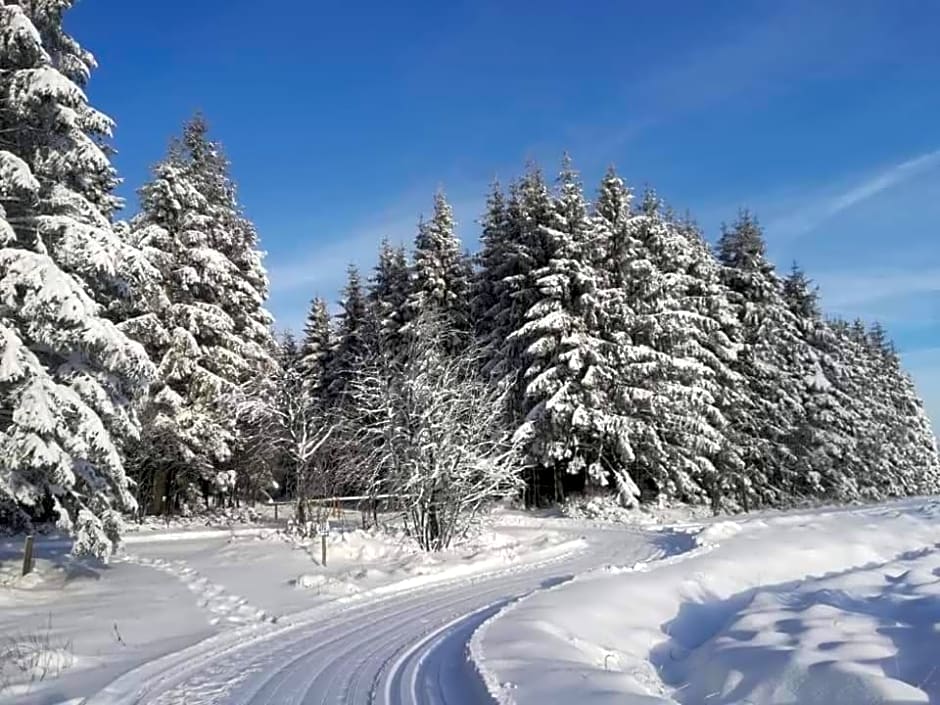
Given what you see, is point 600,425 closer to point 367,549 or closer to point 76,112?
point 367,549

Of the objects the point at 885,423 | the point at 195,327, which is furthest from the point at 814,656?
the point at 885,423

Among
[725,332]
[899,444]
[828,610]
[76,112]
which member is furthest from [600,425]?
[899,444]

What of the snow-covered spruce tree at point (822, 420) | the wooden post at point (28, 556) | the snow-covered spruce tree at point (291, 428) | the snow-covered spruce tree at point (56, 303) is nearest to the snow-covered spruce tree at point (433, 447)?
the snow-covered spruce tree at point (291, 428)

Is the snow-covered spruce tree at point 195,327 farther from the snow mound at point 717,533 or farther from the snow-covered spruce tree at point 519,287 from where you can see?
the snow mound at point 717,533

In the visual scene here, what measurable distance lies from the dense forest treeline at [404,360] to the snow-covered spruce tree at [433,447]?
0.08 metres

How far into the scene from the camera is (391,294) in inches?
1506

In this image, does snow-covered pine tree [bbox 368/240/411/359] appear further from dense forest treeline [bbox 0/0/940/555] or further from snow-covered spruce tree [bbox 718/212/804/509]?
snow-covered spruce tree [bbox 718/212/804/509]

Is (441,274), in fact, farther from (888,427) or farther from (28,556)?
(888,427)

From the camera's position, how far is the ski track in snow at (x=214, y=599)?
12586 millimetres

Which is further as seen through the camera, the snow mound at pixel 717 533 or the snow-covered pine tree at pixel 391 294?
the snow-covered pine tree at pixel 391 294

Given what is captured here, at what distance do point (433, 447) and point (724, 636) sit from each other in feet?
36.9

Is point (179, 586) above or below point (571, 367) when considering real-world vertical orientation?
below

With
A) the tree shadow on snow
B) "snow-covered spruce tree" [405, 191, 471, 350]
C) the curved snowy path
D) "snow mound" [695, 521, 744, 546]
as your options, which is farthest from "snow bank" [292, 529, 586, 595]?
"snow-covered spruce tree" [405, 191, 471, 350]

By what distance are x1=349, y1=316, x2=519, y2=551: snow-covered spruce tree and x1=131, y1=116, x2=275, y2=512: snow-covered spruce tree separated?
27.7ft
